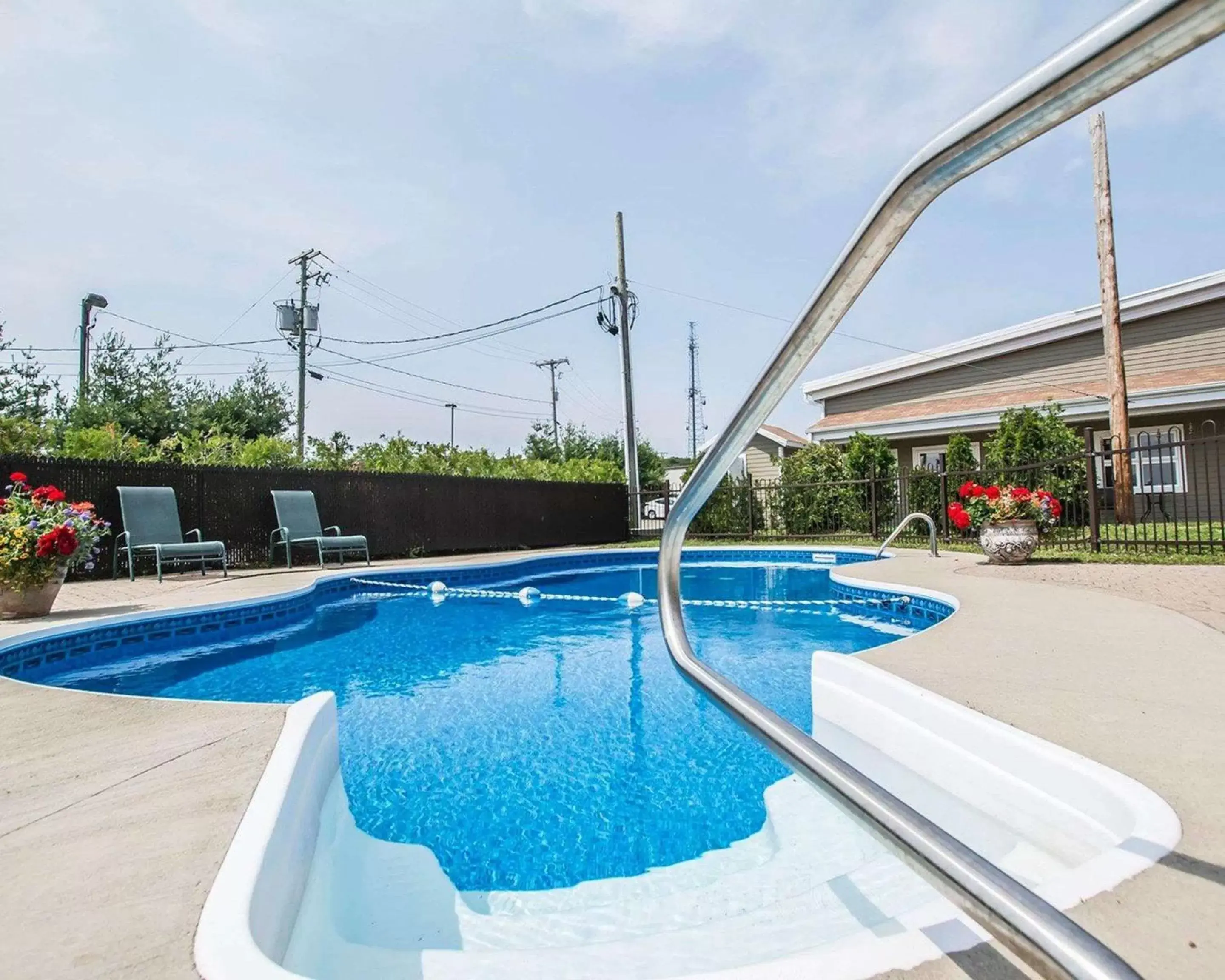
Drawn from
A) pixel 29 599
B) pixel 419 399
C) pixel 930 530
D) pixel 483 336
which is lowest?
pixel 29 599

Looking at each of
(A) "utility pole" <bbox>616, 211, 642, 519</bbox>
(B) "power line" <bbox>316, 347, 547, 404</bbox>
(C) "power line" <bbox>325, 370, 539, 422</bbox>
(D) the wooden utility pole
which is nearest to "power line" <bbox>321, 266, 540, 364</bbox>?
(B) "power line" <bbox>316, 347, 547, 404</bbox>

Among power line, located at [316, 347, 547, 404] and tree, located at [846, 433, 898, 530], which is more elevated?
power line, located at [316, 347, 547, 404]

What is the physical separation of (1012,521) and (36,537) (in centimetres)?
1025

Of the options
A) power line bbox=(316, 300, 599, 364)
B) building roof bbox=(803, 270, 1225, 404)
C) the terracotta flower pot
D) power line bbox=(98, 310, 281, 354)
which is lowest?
the terracotta flower pot

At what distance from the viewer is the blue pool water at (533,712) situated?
291 cm

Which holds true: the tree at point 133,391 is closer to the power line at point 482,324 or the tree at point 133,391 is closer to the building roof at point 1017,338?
the power line at point 482,324

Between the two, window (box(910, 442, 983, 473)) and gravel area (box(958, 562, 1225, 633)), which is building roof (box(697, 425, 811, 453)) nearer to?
window (box(910, 442, 983, 473))

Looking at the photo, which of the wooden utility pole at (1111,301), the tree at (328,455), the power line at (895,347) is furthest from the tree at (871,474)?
the tree at (328,455)

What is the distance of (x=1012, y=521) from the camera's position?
902 cm

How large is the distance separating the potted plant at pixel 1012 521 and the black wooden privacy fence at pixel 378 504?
32.0 feet

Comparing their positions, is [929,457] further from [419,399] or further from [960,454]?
[419,399]

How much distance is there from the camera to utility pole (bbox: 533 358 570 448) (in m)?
51.0

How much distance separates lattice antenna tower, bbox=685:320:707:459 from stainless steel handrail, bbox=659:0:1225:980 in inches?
2036

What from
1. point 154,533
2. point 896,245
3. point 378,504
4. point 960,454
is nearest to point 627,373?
point 378,504
